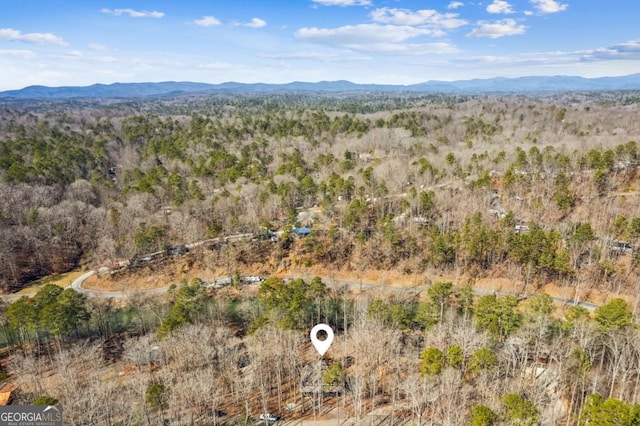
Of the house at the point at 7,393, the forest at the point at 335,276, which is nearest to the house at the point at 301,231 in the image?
the forest at the point at 335,276

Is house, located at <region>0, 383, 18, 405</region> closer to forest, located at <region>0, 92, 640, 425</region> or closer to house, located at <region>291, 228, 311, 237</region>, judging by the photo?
forest, located at <region>0, 92, 640, 425</region>

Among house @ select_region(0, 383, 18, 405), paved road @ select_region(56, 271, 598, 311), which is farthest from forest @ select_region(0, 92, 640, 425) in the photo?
house @ select_region(0, 383, 18, 405)

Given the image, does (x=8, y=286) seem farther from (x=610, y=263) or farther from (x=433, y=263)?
(x=610, y=263)

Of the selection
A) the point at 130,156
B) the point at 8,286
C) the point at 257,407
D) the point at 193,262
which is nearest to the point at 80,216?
the point at 8,286

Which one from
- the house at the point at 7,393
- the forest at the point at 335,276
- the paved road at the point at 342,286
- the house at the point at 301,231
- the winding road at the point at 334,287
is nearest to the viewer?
the house at the point at 7,393

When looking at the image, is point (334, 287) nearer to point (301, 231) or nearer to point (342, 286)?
point (342, 286)

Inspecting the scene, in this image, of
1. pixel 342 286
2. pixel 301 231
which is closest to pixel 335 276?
pixel 342 286

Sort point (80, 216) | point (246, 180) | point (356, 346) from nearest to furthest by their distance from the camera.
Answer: point (356, 346)
point (80, 216)
point (246, 180)

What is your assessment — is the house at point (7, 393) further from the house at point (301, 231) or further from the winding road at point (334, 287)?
the house at point (301, 231)
